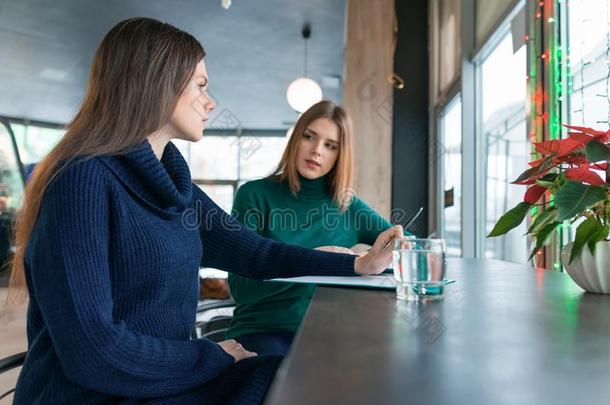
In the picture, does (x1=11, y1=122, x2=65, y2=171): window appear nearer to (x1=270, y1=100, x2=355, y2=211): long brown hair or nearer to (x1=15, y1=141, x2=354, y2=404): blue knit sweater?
(x1=270, y1=100, x2=355, y2=211): long brown hair

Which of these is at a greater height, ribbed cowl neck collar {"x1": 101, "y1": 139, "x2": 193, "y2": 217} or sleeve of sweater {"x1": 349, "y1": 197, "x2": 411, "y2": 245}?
ribbed cowl neck collar {"x1": 101, "y1": 139, "x2": 193, "y2": 217}

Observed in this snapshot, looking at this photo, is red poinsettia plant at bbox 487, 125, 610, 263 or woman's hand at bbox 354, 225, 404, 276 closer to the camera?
red poinsettia plant at bbox 487, 125, 610, 263

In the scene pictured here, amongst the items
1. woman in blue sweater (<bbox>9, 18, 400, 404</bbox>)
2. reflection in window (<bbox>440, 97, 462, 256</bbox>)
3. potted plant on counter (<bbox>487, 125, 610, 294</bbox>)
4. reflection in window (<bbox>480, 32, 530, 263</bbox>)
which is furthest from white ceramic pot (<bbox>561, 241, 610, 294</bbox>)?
reflection in window (<bbox>440, 97, 462, 256</bbox>)

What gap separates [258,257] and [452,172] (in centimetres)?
248

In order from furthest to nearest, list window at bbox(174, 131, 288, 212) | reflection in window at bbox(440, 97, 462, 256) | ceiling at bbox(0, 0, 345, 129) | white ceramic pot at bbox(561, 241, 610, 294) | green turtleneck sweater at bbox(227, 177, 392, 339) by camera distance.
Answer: window at bbox(174, 131, 288, 212) → ceiling at bbox(0, 0, 345, 129) → reflection in window at bbox(440, 97, 462, 256) → green turtleneck sweater at bbox(227, 177, 392, 339) → white ceramic pot at bbox(561, 241, 610, 294)

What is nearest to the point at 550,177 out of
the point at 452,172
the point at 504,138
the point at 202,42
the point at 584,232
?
the point at 584,232

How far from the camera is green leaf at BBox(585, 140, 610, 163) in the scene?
0.84 m

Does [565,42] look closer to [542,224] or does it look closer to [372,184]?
[542,224]

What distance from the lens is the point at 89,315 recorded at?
660 mm

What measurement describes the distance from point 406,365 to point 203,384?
37 centimetres

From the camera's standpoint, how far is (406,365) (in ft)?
1.51

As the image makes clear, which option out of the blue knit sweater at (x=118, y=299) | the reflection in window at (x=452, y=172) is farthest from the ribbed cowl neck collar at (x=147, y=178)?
the reflection in window at (x=452, y=172)

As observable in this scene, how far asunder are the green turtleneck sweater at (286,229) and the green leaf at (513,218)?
0.66m

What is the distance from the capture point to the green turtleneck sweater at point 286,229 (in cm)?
152
